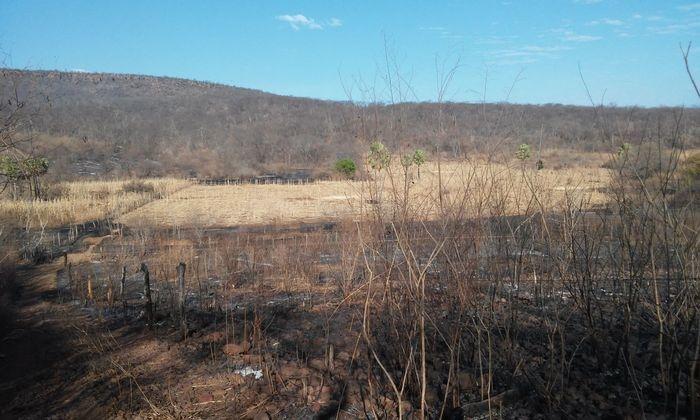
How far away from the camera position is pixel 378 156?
362 cm

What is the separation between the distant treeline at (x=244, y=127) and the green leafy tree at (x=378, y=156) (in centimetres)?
7

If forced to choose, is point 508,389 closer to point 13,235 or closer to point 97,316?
point 97,316

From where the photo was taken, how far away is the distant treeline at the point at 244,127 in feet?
11.4

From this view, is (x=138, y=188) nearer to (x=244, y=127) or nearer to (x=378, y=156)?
(x=378, y=156)

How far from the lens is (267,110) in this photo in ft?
228

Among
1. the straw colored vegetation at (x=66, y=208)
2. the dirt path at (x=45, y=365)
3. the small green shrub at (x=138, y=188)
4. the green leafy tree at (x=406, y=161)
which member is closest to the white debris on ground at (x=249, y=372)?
the dirt path at (x=45, y=365)

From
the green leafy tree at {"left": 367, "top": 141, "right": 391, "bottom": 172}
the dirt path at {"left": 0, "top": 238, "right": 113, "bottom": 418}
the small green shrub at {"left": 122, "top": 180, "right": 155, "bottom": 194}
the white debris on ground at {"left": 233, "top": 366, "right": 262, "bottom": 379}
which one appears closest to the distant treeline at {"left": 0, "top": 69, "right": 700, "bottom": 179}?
the green leafy tree at {"left": 367, "top": 141, "right": 391, "bottom": 172}

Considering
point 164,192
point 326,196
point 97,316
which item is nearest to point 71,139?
point 164,192

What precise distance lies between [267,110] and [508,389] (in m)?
68.8

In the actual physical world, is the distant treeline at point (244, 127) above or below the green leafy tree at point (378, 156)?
above

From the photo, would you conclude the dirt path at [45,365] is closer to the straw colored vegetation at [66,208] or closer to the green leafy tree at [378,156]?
the green leafy tree at [378,156]

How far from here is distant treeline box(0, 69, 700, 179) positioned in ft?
11.4

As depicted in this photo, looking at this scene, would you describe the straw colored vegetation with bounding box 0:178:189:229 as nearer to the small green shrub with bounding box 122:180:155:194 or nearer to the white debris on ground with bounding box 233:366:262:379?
the small green shrub with bounding box 122:180:155:194

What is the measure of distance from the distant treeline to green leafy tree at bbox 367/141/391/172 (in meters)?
0.07
